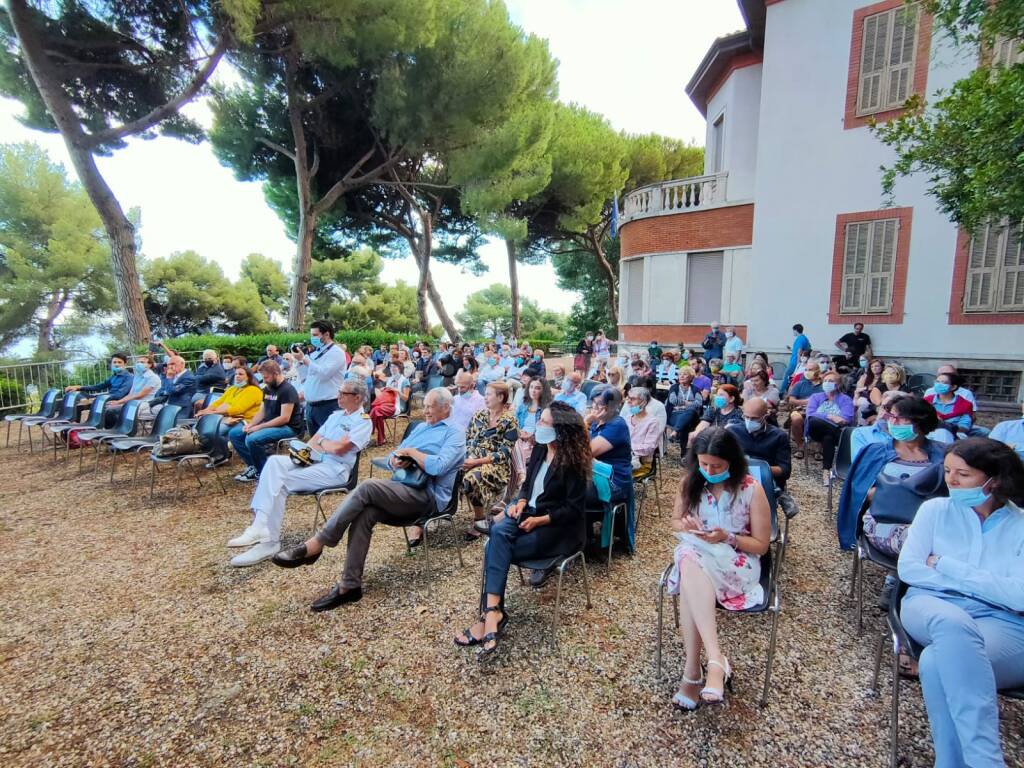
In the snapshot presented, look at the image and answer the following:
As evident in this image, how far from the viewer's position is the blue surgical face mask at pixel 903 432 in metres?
2.88

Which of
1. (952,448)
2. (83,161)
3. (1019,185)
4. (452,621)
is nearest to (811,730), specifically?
(952,448)

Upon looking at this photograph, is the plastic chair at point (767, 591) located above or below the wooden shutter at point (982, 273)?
below

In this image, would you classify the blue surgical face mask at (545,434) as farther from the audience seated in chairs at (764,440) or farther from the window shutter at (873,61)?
the window shutter at (873,61)

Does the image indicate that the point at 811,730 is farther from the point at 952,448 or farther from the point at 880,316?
the point at 880,316

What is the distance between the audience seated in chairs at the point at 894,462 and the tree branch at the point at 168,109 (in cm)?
1295

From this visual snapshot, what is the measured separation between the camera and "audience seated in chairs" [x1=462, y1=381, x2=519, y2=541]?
3.92 meters

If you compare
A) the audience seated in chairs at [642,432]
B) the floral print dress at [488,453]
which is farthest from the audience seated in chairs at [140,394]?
the audience seated in chairs at [642,432]

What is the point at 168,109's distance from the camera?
33.3 feet

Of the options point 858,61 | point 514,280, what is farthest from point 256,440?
point 514,280

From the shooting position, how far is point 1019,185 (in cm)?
424

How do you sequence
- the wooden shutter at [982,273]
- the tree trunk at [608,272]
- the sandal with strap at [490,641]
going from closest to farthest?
1. the sandal with strap at [490,641]
2. the wooden shutter at [982,273]
3. the tree trunk at [608,272]

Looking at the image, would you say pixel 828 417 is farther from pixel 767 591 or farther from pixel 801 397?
pixel 767 591

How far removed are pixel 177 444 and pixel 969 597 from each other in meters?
6.26

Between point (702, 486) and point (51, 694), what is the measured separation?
336cm
